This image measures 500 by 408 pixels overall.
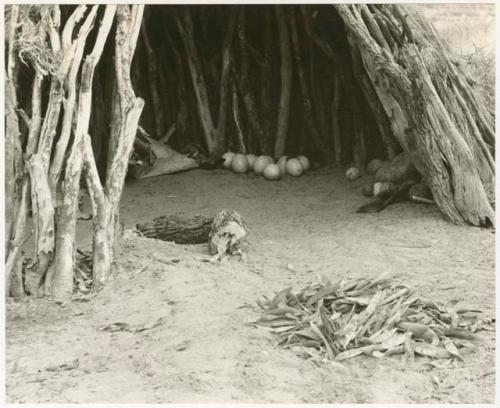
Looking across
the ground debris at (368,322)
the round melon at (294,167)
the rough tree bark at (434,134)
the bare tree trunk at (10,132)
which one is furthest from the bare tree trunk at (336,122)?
the bare tree trunk at (10,132)

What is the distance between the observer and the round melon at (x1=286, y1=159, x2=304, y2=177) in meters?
7.05

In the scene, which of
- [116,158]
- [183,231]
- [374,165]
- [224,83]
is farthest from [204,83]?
[116,158]

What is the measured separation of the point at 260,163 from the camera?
716cm

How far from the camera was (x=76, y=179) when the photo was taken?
13.6 feet

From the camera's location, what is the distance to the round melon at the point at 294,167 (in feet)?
23.1

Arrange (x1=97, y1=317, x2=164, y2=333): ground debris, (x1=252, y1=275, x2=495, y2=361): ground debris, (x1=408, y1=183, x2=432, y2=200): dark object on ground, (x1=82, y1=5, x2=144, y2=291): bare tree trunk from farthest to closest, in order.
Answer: (x1=408, y1=183, x2=432, y2=200): dark object on ground → (x1=82, y1=5, x2=144, y2=291): bare tree trunk → (x1=97, y1=317, x2=164, y2=333): ground debris → (x1=252, y1=275, x2=495, y2=361): ground debris

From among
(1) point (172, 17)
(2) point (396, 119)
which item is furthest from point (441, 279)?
(1) point (172, 17)

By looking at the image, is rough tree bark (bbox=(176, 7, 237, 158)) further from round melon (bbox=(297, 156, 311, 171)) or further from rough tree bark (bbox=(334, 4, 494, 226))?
rough tree bark (bbox=(334, 4, 494, 226))

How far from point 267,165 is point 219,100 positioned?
100cm

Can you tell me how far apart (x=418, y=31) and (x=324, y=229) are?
60.8 inches

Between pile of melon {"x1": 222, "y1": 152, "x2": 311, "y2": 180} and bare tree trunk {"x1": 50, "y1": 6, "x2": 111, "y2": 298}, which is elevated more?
bare tree trunk {"x1": 50, "y1": 6, "x2": 111, "y2": 298}

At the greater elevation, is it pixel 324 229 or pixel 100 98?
pixel 100 98

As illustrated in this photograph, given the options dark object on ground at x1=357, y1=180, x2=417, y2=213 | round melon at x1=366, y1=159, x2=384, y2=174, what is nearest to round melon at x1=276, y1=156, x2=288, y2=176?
round melon at x1=366, y1=159, x2=384, y2=174

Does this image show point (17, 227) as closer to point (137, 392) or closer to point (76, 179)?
point (76, 179)
